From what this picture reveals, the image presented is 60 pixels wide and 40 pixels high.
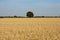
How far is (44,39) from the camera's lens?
11.9 metres

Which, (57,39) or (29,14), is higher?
(57,39)

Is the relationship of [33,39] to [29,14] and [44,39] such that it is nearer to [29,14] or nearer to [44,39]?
[44,39]

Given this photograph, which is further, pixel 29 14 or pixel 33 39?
pixel 29 14

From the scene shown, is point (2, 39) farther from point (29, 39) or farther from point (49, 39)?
point (49, 39)

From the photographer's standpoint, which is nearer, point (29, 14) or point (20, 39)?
point (20, 39)

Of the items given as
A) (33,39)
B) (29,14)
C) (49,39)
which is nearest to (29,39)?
(33,39)

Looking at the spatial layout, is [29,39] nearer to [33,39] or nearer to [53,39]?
[33,39]

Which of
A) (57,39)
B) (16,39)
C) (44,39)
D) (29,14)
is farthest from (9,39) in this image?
(29,14)

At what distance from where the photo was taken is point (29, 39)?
1195 cm

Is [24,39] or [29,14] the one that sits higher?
[24,39]

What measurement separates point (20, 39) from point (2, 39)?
3.69 feet

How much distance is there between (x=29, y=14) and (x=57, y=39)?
89.7m

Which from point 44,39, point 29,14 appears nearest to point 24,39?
point 44,39

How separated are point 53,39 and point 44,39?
56 centimetres
